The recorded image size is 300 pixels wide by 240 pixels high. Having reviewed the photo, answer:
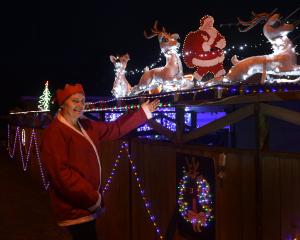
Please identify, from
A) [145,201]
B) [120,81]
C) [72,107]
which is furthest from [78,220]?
[120,81]

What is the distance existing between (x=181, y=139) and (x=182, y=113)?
443mm

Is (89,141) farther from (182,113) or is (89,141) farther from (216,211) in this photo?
(182,113)

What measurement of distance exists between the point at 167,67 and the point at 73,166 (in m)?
4.58

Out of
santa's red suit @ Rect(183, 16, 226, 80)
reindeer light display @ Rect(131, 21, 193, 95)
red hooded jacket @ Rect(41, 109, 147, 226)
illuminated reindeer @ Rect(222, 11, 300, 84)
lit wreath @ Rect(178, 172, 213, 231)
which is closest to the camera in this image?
red hooded jacket @ Rect(41, 109, 147, 226)

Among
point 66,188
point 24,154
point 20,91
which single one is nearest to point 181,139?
point 66,188

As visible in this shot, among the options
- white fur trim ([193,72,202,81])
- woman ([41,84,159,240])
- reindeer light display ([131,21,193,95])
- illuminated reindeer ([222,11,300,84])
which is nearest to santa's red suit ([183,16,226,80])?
white fur trim ([193,72,202,81])

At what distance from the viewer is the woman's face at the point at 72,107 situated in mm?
3713

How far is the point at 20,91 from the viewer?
45094 mm

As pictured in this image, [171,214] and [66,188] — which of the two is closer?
[66,188]

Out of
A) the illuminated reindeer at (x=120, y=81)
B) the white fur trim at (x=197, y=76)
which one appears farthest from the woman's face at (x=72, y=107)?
the illuminated reindeer at (x=120, y=81)

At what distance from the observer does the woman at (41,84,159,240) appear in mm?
3445

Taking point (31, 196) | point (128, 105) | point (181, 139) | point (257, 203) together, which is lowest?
point (31, 196)

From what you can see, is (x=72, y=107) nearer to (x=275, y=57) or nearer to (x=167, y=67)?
(x=275, y=57)

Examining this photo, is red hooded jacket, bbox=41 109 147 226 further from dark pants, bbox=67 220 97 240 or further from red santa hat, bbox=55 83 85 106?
red santa hat, bbox=55 83 85 106
